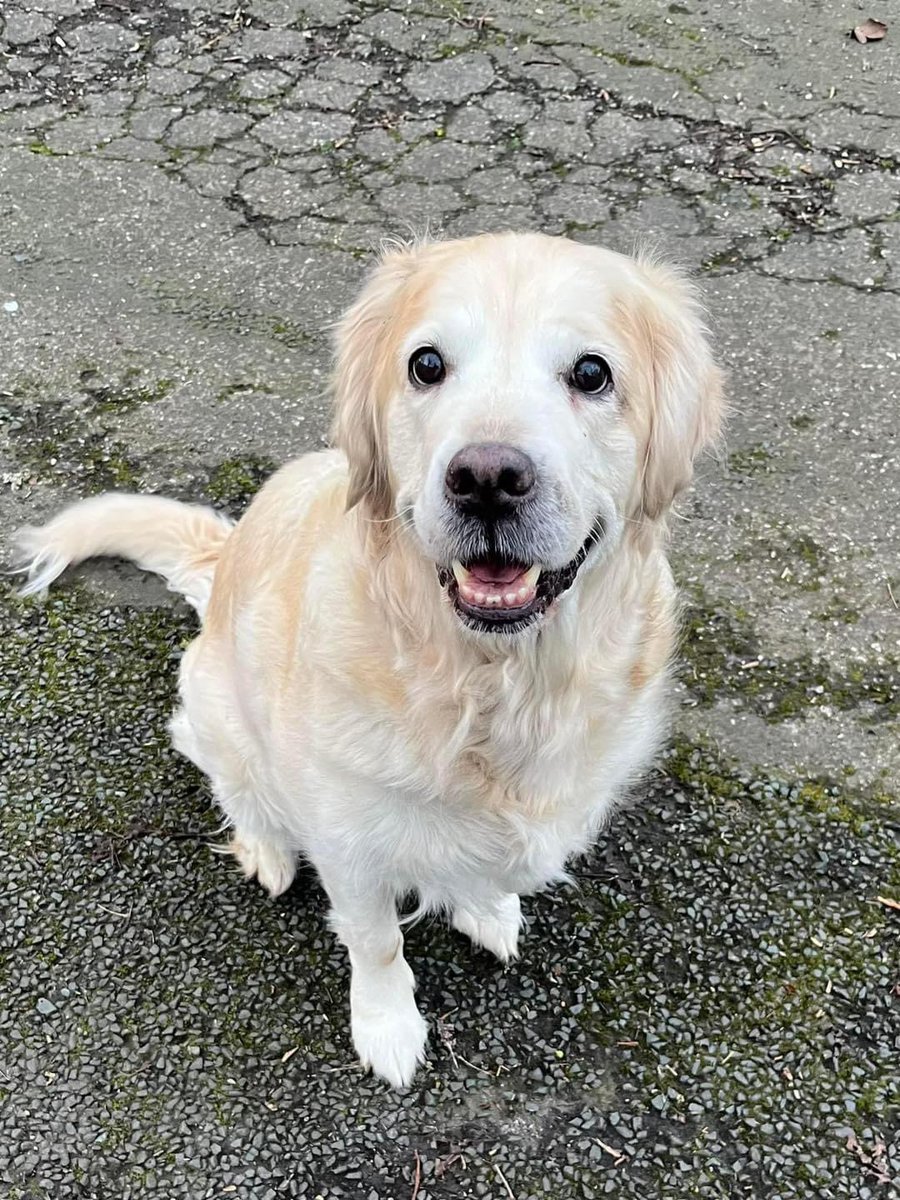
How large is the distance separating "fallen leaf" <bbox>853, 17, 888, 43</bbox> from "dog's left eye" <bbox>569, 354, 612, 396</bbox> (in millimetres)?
4256

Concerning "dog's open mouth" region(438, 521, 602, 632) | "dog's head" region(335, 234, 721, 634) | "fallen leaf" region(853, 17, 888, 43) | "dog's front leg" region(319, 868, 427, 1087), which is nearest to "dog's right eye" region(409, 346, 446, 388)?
"dog's head" region(335, 234, 721, 634)

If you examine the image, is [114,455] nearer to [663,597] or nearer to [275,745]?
[275,745]

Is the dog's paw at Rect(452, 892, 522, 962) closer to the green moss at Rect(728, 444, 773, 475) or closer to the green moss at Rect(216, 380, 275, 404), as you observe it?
the green moss at Rect(728, 444, 773, 475)

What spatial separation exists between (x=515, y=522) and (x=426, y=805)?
63 centimetres

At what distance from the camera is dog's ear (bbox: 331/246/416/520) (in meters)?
2.03

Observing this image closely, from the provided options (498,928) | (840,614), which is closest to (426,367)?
(498,928)

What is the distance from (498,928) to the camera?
101 inches

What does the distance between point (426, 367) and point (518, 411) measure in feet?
0.83

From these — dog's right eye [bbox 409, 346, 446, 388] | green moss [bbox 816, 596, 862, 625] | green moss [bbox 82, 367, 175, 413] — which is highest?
dog's right eye [bbox 409, 346, 446, 388]

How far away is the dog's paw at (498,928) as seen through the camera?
2.56 m

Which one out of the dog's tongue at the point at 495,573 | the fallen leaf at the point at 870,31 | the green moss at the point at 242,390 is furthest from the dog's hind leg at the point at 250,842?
the fallen leaf at the point at 870,31

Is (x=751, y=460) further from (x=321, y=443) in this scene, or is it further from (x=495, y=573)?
(x=495, y=573)

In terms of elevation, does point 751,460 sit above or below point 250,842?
above

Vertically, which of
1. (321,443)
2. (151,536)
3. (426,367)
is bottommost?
(321,443)
